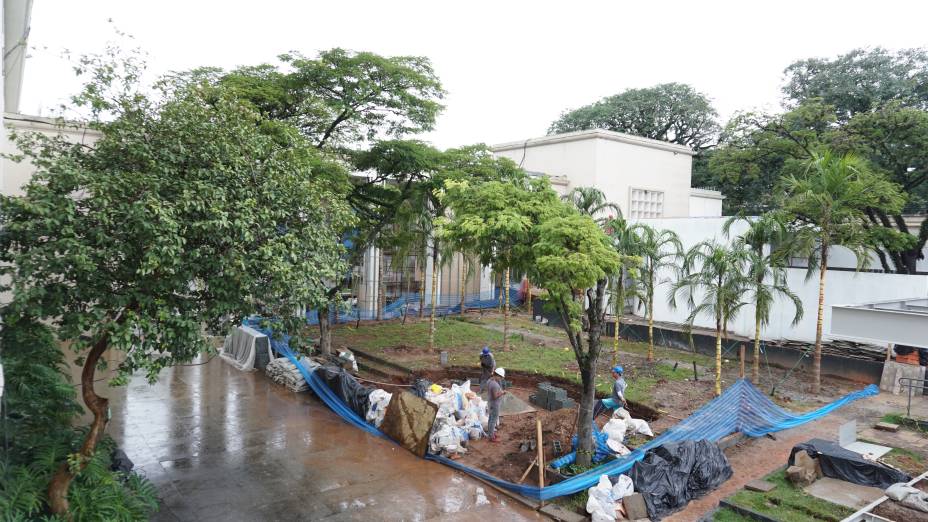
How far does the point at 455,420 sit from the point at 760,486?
5441mm

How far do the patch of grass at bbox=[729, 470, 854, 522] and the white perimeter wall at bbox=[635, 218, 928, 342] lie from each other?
9082 mm

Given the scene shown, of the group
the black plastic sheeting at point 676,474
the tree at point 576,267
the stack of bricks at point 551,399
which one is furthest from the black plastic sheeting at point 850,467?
the stack of bricks at point 551,399

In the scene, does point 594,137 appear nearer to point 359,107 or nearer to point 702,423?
point 359,107

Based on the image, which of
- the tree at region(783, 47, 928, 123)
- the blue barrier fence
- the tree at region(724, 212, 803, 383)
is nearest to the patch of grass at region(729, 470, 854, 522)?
the tree at region(724, 212, 803, 383)

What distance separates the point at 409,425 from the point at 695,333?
12.7 metres

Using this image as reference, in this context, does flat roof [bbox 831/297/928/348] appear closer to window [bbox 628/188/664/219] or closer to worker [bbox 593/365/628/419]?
worker [bbox 593/365/628/419]

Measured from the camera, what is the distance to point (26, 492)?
678 cm

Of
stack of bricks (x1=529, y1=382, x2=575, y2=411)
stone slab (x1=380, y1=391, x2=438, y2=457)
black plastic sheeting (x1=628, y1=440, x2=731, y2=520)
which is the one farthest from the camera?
stack of bricks (x1=529, y1=382, x2=575, y2=411)

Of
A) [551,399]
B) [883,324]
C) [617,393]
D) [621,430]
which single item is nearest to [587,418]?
[621,430]

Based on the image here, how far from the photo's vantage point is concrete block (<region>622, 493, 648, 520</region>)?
855cm

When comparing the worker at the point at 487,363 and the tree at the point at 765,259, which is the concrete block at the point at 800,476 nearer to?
the tree at the point at 765,259

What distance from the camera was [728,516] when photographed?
847 centimetres

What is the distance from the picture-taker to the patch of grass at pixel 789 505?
835 centimetres

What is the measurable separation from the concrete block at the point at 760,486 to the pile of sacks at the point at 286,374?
9974mm
